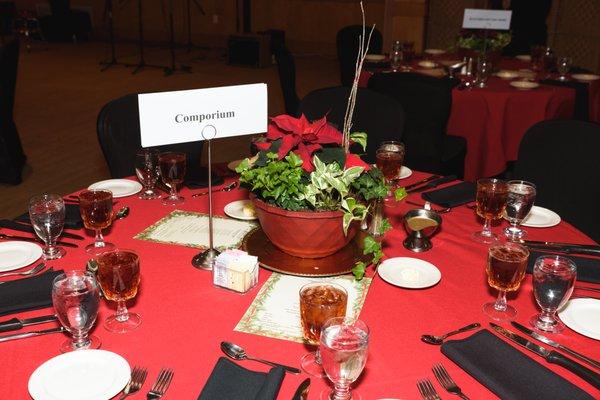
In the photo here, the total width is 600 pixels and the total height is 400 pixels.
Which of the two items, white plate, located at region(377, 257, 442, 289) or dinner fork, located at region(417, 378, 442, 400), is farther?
white plate, located at region(377, 257, 442, 289)

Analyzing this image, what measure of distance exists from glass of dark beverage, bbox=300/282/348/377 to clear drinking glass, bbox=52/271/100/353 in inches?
16.3

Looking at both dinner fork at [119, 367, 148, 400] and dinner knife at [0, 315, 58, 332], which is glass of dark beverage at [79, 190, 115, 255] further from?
dinner fork at [119, 367, 148, 400]

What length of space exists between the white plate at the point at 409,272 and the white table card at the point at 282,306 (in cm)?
6

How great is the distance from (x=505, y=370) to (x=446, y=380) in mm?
120

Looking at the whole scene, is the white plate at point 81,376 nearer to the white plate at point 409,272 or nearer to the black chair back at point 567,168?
the white plate at point 409,272

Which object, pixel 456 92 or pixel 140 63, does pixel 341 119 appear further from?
pixel 140 63

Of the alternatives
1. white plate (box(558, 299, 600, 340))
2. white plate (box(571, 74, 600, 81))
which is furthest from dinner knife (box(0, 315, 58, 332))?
white plate (box(571, 74, 600, 81))

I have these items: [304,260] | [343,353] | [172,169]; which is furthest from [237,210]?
[343,353]

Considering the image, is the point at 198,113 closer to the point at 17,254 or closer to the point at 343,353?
the point at 17,254

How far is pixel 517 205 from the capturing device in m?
1.64

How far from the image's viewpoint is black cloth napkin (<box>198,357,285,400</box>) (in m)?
1.02

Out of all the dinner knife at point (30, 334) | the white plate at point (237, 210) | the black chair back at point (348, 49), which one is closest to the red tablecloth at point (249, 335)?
the dinner knife at point (30, 334)

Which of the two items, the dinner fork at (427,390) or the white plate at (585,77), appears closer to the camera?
the dinner fork at (427,390)

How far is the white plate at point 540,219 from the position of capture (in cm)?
174
